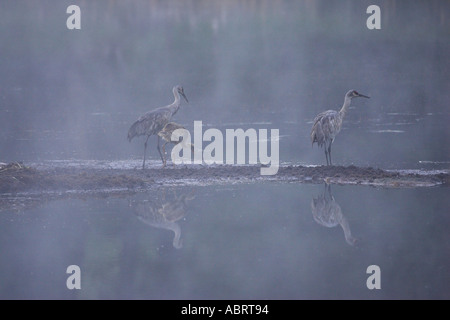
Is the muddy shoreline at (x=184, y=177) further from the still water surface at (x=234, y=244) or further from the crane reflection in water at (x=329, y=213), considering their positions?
the crane reflection in water at (x=329, y=213)

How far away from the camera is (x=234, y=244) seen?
11.5 m

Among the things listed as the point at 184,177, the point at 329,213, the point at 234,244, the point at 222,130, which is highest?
the point at 222,130

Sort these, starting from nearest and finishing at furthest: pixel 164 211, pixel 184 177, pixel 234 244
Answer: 1. pixel 234 244
2. pixel 164 211
3. pixel 184 177

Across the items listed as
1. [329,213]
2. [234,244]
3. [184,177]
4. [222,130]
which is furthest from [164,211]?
[222,130]

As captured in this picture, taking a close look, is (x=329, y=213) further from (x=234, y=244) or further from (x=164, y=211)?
(x=164, y=211)

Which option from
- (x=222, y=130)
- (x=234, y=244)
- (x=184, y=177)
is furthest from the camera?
(x=222, y=130)

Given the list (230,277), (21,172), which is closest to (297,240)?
(230,277)

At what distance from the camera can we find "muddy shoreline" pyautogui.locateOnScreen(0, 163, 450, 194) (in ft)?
49.3

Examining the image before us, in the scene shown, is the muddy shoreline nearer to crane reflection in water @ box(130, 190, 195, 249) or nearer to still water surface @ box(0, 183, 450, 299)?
still water surface @ box(0, 183, 450, 299)

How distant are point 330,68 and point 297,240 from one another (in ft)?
80.5

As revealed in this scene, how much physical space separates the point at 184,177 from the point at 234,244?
4.83 m

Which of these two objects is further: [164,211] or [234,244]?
[164,211]

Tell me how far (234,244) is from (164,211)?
→ 2285 millimetres

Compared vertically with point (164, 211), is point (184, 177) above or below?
above
